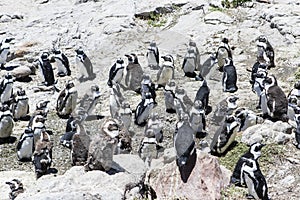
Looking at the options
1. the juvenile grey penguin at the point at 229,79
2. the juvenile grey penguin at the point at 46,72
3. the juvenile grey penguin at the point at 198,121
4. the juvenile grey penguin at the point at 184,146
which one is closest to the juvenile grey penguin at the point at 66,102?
the juvenile grey penguin at the point at 46,72

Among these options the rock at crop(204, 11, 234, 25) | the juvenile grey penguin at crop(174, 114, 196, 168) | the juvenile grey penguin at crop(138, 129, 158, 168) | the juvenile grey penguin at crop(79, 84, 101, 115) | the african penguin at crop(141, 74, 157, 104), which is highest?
the rock at crop(204, 11, 234, 25)

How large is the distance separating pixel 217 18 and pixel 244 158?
9.69m

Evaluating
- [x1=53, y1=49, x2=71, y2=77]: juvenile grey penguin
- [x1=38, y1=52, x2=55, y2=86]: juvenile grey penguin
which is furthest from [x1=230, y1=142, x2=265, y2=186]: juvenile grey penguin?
[x1=53, y1=49, x2=71, y2=77]: juvenile grey penguin

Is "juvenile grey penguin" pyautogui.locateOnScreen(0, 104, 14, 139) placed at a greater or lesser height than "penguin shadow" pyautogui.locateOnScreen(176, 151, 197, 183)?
lesser

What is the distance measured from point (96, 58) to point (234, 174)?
344 inches

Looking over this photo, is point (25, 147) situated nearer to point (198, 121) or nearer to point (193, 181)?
point (198, 121)

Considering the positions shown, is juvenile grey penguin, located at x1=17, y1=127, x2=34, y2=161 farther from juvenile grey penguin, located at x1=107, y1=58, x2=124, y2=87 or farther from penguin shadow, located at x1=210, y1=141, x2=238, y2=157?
juvenile grey penguin, located at x1=107, y1=58, x2=124, y2=87

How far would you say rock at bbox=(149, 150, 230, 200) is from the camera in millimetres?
9930

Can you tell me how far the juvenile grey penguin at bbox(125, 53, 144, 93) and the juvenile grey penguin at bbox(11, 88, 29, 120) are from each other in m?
2.54

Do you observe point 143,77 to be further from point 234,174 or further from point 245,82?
point 234,174

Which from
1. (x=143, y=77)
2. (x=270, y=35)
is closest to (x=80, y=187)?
(x=143, y=77)

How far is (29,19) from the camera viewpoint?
22172mm

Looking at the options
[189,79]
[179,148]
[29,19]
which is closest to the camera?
[179,148]

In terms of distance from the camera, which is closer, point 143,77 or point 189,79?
point 143,77
